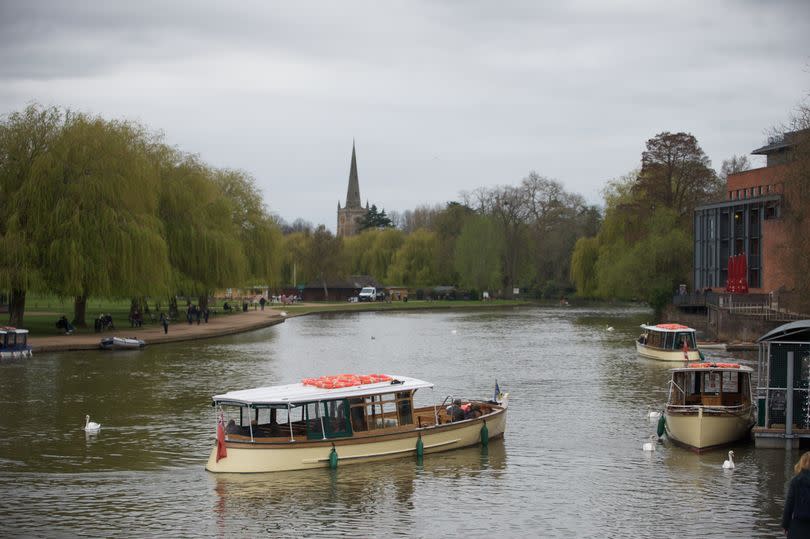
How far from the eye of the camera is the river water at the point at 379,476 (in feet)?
73.1

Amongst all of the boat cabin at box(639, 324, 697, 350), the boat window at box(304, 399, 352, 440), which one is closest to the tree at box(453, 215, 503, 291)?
the boat cabin at box(639, 324, 697, 350)

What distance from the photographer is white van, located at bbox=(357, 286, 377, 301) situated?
15400 centimetres

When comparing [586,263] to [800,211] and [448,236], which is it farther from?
[800,211]

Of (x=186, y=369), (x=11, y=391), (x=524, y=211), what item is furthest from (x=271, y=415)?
(x=524, y=211)

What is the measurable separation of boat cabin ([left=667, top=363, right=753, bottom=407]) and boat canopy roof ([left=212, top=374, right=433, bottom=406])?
357 inches

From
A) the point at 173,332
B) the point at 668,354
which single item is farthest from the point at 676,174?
the point at 173,332

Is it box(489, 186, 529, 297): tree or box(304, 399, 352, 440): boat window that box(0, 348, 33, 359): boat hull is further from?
box(489, 186, 529, 297): tree

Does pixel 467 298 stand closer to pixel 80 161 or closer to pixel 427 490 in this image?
pixel 80 161

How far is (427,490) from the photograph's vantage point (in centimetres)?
2522

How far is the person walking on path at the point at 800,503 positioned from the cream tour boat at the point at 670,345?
42088mm

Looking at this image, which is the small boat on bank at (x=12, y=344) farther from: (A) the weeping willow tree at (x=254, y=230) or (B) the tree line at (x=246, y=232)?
(A) the weeping willow tree at (x=254, y=230)

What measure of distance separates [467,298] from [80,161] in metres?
101

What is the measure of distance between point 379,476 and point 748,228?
221 ft

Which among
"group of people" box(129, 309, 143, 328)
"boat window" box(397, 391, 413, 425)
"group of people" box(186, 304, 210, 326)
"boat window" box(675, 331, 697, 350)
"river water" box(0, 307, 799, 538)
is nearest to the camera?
"river water" box(0, 307, 799, 538)
